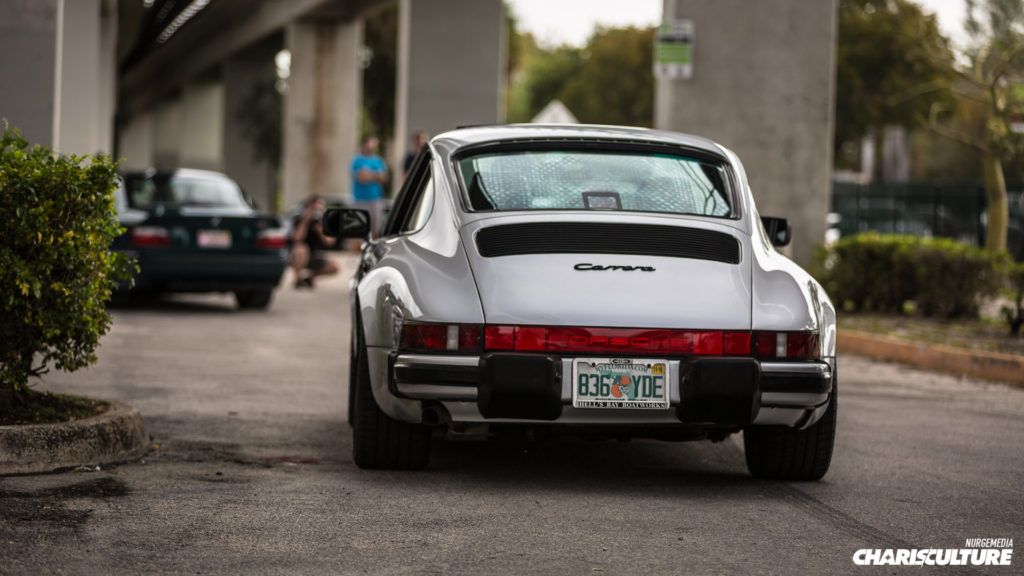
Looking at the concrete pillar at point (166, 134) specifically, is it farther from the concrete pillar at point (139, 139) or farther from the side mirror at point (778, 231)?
the side mirror at point (778, 231)

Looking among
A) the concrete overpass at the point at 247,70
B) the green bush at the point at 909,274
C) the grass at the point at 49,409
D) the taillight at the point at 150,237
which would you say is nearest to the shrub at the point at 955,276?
the green bush at the point at 909,274

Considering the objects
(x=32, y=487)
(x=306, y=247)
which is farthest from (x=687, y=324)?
(x=306, y=247)

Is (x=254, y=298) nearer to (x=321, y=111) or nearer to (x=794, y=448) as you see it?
(x=794, y=448)

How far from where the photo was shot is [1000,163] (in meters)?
16.3

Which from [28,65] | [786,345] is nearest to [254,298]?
[28,65]

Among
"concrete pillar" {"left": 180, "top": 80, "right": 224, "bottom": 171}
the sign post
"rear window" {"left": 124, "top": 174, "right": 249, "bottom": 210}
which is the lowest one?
"rear window" {"left": 124, "top": 174, "right": 249, "bottom": 210}

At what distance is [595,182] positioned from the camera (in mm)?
6270

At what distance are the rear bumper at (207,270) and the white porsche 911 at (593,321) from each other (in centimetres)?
912

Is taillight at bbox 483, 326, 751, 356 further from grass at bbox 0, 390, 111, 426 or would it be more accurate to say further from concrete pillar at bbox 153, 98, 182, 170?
concrete pillar at bbox 153, 98, 182, 170

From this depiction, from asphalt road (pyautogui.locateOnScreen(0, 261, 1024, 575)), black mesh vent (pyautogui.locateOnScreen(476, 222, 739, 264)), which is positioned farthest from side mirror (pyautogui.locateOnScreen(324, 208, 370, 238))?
black mesh vent (pyautogui.locateOnScreen(476, 222, 739, 264))

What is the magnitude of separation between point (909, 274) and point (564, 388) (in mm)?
10102

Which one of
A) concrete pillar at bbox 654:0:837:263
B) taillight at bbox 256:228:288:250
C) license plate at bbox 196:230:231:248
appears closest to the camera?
license plate at bbox 196:230:231:248

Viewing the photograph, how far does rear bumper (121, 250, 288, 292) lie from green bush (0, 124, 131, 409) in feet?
27.5

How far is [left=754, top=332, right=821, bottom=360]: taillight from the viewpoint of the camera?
18.3 feet
